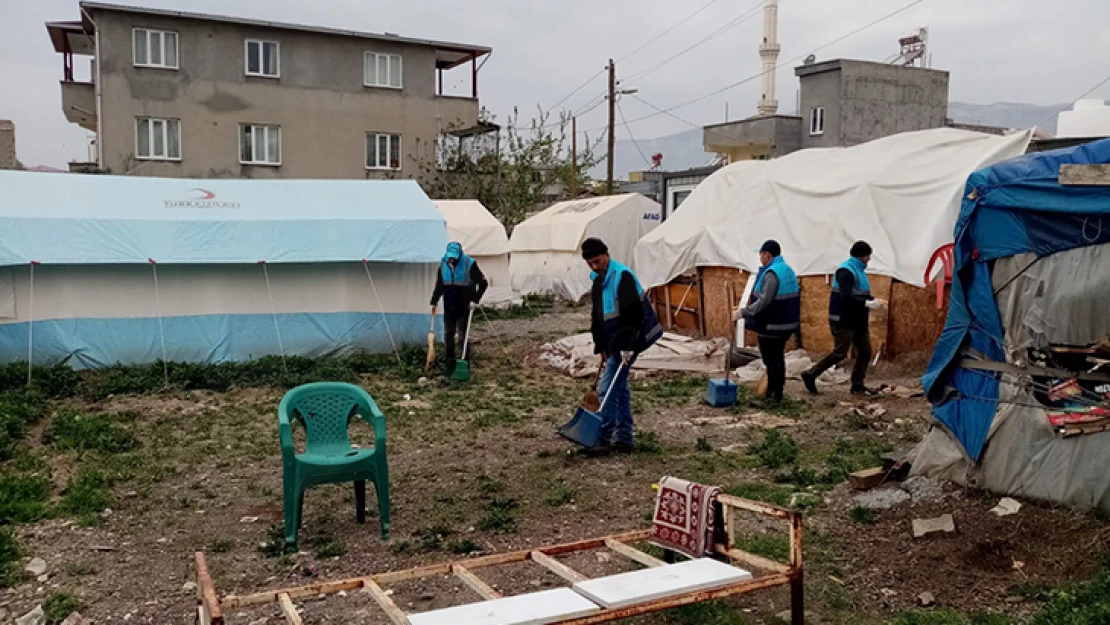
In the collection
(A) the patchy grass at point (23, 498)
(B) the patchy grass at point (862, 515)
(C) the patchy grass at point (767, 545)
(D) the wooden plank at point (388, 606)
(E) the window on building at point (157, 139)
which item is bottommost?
(A) the patchy grass at point (23, 498)

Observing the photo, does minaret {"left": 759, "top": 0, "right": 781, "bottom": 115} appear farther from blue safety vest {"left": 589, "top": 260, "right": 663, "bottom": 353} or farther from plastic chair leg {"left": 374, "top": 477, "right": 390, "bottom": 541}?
plastic chair leg {"left": 374, "top": 477, "right": 390, "bottom": 541}

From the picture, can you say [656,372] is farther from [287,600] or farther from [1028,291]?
[287,600]

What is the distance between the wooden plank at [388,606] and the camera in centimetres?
355

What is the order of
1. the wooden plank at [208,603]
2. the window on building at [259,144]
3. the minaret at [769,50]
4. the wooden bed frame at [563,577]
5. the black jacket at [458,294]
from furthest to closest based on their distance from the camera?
the minaret at [769,50] < the window on building at [259,144] < the black jacket at [458,294] < the wooden bed frame at [563,577] < the wooden plank at [208,603]

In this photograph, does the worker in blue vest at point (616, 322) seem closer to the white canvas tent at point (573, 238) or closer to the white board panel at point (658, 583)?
the white board panel at point (658, 583)

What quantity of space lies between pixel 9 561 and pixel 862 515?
551cm

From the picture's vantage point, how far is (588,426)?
7.91 m

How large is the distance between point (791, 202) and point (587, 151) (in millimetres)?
26905

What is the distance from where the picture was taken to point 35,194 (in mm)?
12828

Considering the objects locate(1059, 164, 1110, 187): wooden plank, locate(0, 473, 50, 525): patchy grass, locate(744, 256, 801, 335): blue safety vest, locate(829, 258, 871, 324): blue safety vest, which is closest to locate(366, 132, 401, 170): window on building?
locate(829, 258, 871, 324): blue safety vest

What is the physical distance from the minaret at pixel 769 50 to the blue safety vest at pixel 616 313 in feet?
112

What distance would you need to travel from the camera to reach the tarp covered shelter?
1238cm

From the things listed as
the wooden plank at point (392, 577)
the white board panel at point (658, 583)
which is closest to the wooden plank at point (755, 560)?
the white board panel at point (658, 583)

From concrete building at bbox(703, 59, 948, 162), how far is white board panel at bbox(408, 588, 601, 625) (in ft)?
111
